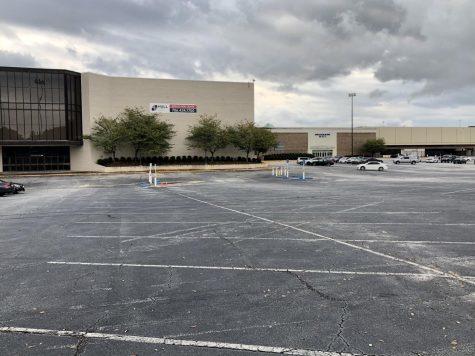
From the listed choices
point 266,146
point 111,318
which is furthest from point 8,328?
point 266,146

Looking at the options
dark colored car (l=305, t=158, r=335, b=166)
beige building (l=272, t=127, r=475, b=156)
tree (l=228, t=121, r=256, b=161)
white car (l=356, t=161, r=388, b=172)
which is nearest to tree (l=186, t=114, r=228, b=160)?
tree (l=228, t=121, r=256, b=161)

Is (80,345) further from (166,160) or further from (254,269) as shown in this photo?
(166,160)

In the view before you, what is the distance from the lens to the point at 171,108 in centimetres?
5997

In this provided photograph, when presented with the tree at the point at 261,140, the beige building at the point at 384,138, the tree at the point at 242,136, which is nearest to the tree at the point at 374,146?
the beige building at the point at 384,138

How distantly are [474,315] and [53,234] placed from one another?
11089 millimetres

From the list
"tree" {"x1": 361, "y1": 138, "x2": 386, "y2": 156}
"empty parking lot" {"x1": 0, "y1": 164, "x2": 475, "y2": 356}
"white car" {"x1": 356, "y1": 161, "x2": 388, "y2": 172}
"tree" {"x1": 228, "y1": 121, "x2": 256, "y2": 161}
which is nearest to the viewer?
"empty parking lot" {"x1": 0, "y1": 164, "x2": 475, "y2": 356}

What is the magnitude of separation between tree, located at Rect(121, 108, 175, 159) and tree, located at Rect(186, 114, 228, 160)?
3.45 m

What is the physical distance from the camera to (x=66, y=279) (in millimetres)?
7961

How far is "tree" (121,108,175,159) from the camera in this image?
5416cm

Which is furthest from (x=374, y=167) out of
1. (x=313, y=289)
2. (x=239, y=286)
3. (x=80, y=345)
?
(x=80, y=345)

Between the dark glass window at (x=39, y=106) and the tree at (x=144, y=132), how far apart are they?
6539 mm

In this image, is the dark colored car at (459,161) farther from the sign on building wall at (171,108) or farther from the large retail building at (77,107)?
the sign on building wall at (171,108)

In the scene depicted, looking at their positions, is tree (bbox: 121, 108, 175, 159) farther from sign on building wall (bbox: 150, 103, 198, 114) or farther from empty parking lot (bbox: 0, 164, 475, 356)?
empty parking lot (bbox: 0, 164, 475, 356)

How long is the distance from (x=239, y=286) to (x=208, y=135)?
169 ft
